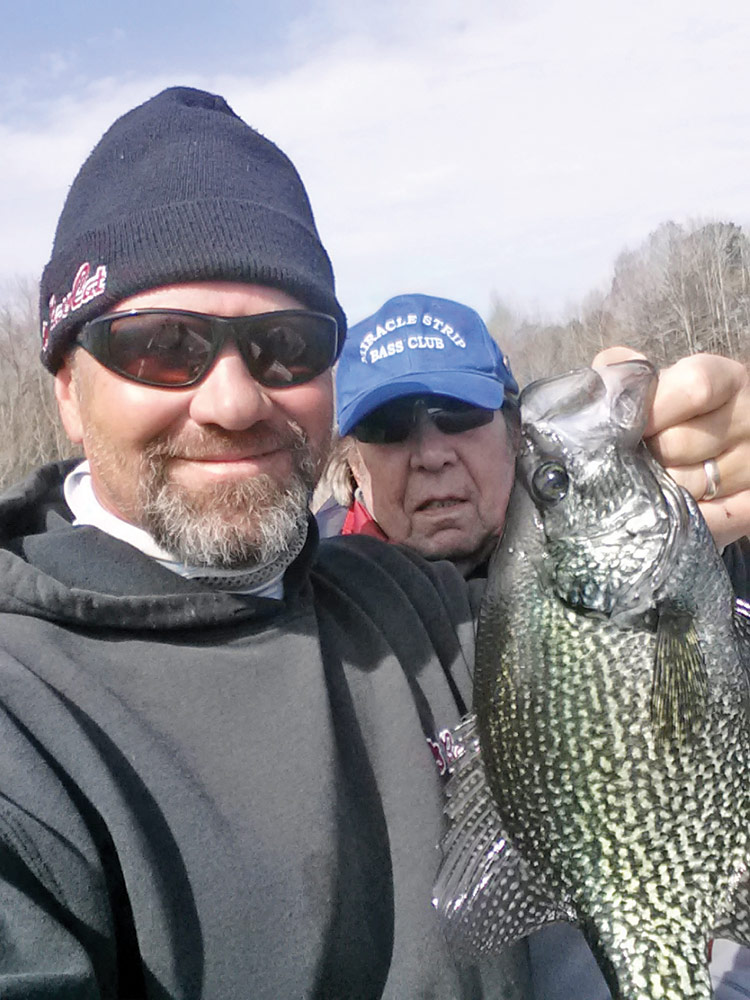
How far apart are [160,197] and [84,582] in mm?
1024

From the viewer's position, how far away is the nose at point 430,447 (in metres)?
3.57

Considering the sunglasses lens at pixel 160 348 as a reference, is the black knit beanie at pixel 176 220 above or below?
above

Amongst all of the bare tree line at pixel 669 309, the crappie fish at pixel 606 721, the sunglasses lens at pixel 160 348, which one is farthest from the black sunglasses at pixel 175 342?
the bare tree line at pixel 669 309

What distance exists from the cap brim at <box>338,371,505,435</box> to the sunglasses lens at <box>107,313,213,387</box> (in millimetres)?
1435

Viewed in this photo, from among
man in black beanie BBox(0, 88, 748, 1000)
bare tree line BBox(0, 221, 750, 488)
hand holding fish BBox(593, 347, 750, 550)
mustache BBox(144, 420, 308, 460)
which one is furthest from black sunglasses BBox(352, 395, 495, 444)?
bare tree line BBox(0, 221, 750, 488)

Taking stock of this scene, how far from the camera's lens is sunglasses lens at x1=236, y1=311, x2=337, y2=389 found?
2.19 m

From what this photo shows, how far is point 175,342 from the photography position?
213 cm

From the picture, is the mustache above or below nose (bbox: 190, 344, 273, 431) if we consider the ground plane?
below

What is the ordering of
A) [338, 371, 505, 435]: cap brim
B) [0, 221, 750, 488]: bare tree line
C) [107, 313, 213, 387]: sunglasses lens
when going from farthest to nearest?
[0, 221, 750, 488]: bare tree line → [338, 371, 505, 435]: cap brim → [107, 313, 213, 387]: sunglasses lens

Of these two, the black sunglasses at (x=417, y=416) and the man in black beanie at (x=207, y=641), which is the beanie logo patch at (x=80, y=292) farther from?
the black sunglasses at (x=417, y=416)

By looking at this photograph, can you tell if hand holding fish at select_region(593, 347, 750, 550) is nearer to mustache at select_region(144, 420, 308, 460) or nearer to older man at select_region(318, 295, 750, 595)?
mustache at select_region(144, 420, 308, 460)

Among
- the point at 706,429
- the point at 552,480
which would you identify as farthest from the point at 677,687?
the point at 706,429

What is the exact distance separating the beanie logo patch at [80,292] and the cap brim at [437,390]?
144 cm

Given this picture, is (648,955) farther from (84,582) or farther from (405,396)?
(405,396)
